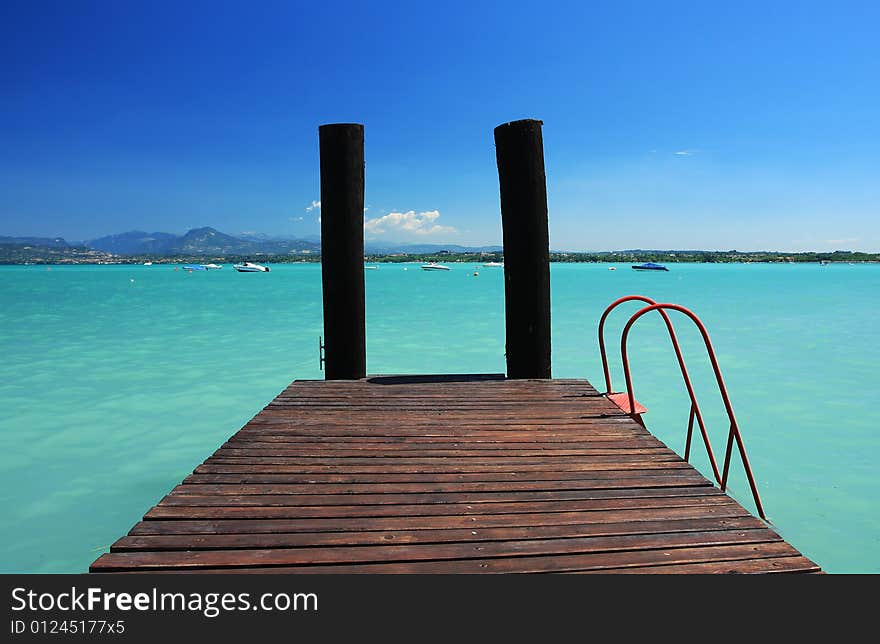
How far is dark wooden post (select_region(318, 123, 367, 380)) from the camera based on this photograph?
5.77 meters

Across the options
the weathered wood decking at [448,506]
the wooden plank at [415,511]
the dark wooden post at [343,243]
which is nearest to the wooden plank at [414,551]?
the weathered wood decking at [448,506]

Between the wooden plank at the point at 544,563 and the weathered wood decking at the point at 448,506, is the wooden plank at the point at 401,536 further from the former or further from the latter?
the wooden plank at the point at 544,563

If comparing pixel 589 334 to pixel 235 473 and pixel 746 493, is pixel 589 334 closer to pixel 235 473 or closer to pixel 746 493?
pixel 746 493

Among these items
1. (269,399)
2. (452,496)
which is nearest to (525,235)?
(452,496)

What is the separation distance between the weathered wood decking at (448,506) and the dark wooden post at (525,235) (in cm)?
137

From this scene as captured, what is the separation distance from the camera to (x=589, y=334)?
70.8 ft

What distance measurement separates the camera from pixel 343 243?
5820mm

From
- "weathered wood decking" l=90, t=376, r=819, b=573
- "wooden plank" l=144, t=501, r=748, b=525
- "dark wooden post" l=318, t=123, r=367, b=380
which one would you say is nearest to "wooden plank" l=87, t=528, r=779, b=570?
"weathered wood decking" l=90, t=376, r=819, b=573

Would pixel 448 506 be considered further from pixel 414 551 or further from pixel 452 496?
pixel 414 551

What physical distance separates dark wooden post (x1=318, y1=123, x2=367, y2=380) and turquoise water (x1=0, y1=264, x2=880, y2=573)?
8.79 ft

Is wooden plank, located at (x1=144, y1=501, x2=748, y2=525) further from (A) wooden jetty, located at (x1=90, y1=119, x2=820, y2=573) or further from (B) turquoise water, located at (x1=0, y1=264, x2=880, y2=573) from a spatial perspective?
(B) turquoise water, located at (x1=0, y1=264, x2=880, y2=573)

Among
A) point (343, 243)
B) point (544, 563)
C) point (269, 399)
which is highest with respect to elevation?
point (343, 243)

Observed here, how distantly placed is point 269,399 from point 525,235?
7280 millimetres

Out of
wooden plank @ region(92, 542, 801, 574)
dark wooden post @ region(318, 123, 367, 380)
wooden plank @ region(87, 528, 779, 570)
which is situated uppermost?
dark wooden post @ region(318, 123, 367, 380)
